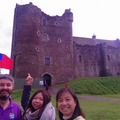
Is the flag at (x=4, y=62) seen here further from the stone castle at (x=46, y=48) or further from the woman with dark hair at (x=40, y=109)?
the stone castle at (x=46, y=48)

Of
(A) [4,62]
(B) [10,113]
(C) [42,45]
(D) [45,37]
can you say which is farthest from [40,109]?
(D) [45,37]

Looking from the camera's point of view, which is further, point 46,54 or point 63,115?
point 46,54

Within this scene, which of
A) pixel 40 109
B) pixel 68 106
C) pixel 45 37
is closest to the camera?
pixel 68 106

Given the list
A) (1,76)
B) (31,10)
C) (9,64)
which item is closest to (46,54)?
(31,10)

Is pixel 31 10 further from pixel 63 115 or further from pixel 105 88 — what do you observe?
pixel 63 115

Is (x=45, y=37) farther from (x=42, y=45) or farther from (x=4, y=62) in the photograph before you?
(x=4, y=62)

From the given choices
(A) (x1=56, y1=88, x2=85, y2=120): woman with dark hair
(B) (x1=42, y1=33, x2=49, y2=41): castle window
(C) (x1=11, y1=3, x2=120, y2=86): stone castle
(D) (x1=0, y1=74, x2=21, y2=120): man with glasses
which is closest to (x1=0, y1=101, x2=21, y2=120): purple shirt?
(D) (x1=0, y1=74, x2=21, y2=120): man with glasses

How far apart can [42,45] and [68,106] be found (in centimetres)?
3458

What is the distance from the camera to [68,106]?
11.9 ft

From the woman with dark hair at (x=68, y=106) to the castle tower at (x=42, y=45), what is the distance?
3160 centimetres

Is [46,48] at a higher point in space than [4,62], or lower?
higher

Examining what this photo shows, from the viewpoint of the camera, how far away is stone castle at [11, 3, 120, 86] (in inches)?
1404

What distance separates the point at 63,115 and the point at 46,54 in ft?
113

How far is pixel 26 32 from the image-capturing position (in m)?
36.0
